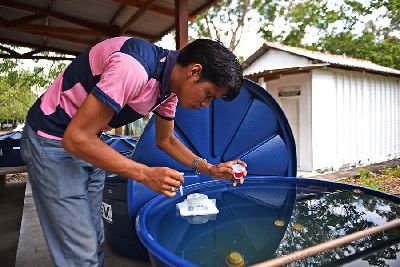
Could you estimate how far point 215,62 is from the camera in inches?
51.1

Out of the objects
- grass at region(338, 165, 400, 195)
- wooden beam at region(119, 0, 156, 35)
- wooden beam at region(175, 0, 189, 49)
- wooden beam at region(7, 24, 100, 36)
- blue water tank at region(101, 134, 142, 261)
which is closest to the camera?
blue water tank at region(101, 134, 142, 261)

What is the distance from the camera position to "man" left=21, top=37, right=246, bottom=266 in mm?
1228

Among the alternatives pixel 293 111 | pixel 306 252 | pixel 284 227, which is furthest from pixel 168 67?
pixel 293 111

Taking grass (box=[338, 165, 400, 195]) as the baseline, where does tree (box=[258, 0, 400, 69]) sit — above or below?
above

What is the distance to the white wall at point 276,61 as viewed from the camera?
30.1 ft

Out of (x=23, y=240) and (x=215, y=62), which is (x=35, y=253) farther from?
(x=215, y=62)

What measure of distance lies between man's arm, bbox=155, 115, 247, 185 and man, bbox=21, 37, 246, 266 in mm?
411

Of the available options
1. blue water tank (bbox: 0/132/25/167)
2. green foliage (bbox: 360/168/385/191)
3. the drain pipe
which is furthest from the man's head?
green foliage (bbox: 360/168/385/191)

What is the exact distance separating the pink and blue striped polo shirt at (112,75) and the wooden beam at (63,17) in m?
4.49

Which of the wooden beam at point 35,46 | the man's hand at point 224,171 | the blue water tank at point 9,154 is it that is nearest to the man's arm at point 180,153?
the man's hand at point 224,171

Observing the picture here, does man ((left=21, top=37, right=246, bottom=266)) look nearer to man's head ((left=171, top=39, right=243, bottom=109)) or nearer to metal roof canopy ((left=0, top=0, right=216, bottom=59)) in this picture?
man's head ((left=171, top=39, right=243, bottom=109))

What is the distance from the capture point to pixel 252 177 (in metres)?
2.74

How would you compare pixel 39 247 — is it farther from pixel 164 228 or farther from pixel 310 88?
pixel 310 88

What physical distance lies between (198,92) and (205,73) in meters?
0.09
